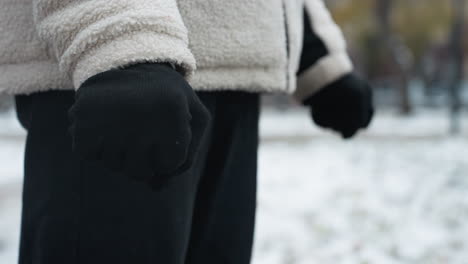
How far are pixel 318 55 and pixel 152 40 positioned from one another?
0.68 meters

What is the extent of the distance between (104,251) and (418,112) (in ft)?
39.6

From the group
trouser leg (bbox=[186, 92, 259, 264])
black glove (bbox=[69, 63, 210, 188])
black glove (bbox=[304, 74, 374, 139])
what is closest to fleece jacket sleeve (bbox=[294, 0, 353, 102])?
black glove (bbox=[304, 74, 374, 139])

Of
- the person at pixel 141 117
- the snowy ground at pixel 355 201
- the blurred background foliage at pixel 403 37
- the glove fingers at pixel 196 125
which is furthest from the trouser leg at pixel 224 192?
the blurred background foliage at pixel 403 37

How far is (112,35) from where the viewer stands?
66cm

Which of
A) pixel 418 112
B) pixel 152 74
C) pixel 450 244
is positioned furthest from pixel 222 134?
pixel 418 112

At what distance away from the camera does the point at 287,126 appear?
32.6 ft

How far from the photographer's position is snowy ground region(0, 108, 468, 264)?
2.61 meters

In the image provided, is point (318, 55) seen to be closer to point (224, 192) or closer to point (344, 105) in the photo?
point (344, 105)

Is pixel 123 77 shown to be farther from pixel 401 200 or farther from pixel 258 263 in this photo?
pixel 401 200

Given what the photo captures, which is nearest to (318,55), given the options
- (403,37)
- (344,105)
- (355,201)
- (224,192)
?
(344,105)

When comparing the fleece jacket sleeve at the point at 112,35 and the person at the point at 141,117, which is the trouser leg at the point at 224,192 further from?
the fleece jacket sleeve at the point at 112,35

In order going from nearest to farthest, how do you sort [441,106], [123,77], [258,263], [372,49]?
1. [123,77]
2. [258,263]
3. [441,106]
4. [372,49]

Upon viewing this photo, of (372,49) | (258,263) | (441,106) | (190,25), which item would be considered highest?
(190,25)

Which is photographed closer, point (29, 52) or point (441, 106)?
point (29, 52)
